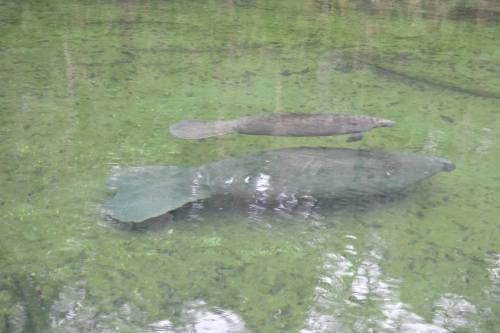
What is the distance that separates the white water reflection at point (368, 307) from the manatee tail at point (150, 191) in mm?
560

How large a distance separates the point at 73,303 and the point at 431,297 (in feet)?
3.52

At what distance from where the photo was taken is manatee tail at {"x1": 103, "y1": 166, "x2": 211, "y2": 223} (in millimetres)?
2244

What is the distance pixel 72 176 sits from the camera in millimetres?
2654

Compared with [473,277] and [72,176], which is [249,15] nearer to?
[72,176]

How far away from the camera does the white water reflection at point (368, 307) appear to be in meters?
1.86

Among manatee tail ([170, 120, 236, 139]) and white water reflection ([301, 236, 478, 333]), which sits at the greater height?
manatee tail ([170, 120, 236, 139])

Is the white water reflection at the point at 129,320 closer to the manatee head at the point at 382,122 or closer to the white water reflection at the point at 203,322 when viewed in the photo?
the white water reflection at the point at 203,322

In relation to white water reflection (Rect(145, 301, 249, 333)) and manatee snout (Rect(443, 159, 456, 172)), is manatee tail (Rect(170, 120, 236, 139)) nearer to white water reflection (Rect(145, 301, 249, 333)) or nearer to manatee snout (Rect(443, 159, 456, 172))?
manatee snout (Rect(443, 159, 456, 172))

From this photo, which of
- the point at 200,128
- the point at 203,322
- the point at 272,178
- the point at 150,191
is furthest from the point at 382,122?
the point at 203,322

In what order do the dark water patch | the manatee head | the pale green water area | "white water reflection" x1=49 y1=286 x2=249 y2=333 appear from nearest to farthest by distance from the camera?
"white water reflection" x1=49 y1=286 x2=249 y2=333, the pale green water area, the manatee head, the dark water patch

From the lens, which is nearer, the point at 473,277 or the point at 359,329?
the point at 359,329

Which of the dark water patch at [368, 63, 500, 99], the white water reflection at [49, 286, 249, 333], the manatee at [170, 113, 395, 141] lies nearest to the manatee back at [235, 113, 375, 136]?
the manatee at [170, 113, 395, 141]

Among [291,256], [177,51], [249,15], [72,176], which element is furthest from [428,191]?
[249,15]

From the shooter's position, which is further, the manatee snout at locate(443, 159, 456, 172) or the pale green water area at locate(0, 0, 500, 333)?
the manatee snout at locate(443, 159, 456, 172)
